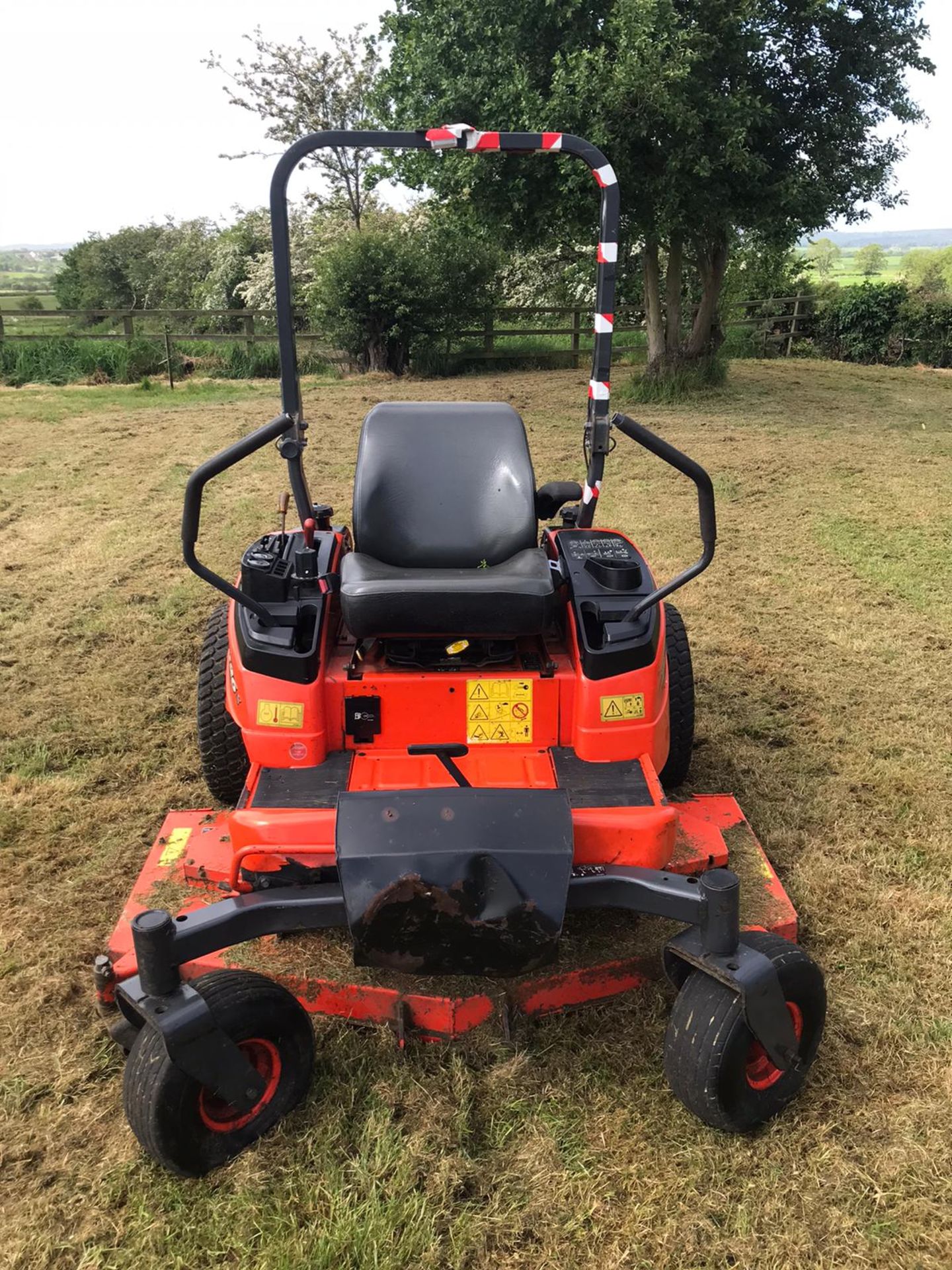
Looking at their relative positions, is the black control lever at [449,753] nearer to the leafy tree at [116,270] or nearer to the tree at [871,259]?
the tree at [871,259]

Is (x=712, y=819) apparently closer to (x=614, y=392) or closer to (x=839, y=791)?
(x=839, y=791)

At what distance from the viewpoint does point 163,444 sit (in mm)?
8492

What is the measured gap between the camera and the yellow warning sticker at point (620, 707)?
2.36 metres

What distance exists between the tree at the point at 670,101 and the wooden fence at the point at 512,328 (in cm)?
357

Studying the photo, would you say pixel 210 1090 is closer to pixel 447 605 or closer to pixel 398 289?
pixel 447 605

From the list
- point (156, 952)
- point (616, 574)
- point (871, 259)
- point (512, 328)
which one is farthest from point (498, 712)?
point (871, 259)

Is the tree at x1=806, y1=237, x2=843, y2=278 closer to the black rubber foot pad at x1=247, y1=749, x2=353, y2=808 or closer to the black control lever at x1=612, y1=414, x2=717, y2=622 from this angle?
the black control lever at x1=612, y1=414, x2=717, y2=622

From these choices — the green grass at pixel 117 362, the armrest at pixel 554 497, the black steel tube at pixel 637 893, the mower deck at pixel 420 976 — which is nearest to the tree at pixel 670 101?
the green grass at pixel 117 362

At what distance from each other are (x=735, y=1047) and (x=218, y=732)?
1646mm

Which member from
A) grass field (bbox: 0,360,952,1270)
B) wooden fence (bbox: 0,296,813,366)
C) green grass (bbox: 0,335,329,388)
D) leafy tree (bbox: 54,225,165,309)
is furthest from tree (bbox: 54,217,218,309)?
grass field (bbox: 0,360,952,1270)

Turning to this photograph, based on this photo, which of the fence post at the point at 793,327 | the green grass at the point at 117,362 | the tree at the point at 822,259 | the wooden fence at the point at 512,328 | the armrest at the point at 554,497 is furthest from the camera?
the tree at the point at 822,259

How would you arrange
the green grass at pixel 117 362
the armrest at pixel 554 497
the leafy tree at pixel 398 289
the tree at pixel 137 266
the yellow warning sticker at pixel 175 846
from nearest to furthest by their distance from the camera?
Result: 1. the yellow warning sticker at pixel 175 846
2. the armrest at pixel 554 497
3. the leafy tree at pixel 398 289
4. the green grass at pixel 117 362
5. the tree at pixel 137 266

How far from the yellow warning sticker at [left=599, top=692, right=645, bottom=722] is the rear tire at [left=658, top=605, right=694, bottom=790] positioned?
21.9 inches

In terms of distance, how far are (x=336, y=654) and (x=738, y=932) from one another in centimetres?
121
